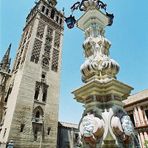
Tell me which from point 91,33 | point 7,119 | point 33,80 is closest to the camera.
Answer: point 91,33

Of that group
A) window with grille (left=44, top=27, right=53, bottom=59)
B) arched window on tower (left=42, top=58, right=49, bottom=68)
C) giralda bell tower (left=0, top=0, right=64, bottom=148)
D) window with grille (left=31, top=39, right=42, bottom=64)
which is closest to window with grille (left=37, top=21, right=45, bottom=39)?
giralda bell tower (left=0, top=0, right=64, bottom=148)

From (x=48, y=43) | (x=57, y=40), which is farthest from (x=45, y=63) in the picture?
(x=57, y=40)

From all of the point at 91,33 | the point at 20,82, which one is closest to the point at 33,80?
the point at 20,82

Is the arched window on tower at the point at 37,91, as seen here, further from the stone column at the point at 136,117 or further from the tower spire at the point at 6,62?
the stone column at the point at 136,117

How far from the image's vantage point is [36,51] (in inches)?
1014

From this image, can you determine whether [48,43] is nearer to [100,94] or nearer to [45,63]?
[45,63]

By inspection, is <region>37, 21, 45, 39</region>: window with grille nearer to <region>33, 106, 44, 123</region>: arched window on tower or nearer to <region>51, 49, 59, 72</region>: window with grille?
<region>51, 49, 59, 72</region>: window with grille

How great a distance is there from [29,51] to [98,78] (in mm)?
23442

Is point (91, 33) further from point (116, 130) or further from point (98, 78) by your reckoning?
point (116, 130)

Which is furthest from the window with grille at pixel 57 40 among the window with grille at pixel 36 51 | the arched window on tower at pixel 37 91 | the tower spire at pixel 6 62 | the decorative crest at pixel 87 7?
the decorative crest at pixel 87 7

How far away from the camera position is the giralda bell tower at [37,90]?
750 inches

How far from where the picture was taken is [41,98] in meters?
22.5

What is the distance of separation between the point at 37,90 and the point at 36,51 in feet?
A: 20.3

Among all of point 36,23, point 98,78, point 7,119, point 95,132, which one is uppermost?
point 36,23
